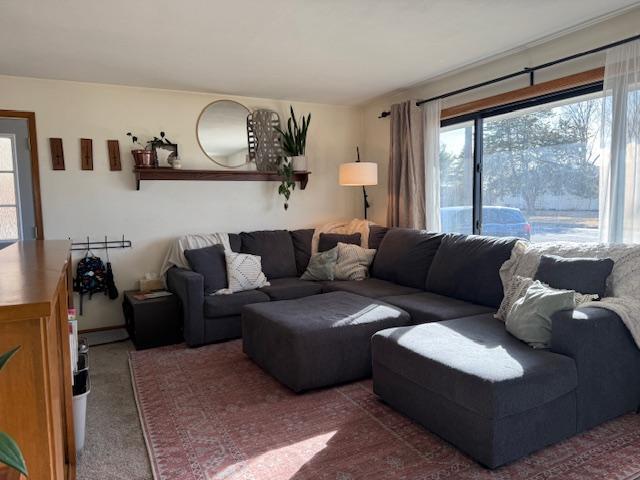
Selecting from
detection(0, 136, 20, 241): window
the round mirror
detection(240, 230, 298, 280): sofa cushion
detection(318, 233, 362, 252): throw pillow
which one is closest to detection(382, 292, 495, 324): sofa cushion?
detection(318, 233, 362, 252): throw pillow

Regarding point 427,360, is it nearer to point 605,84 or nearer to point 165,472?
point 165,472

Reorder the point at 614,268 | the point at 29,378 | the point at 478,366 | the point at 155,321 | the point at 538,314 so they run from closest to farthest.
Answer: the point at 29,378 < the point at 478,366 < the point at 538,314 < the point at 614,268 < the point at 155,321

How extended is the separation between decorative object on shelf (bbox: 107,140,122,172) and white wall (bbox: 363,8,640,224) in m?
2.64

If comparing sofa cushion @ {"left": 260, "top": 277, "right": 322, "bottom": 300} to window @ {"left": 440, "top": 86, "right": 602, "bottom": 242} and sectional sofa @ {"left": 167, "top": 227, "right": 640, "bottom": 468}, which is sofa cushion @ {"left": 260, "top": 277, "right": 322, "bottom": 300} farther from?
window @ {"left": 440, "top": 86, "right": 602, "bottom": 242}

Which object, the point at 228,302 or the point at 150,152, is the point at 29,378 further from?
the point at 150,152

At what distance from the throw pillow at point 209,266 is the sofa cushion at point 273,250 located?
1.46ft

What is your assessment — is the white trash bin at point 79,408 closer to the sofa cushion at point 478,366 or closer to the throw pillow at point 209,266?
the sofa cushion at point 478,366

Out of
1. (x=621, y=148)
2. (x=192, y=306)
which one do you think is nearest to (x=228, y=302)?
(x=192, y=306)

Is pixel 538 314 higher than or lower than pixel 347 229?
lower

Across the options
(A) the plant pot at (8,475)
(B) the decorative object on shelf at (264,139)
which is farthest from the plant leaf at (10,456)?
(B) the decorative object on shelf at (264,139)

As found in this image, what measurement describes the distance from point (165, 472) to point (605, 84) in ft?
10.5

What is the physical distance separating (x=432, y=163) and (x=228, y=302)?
2187 millimetres

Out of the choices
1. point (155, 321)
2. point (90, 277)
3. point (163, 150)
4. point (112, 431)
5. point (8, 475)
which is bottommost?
point (112, 431)

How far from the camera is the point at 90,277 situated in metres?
3.93
